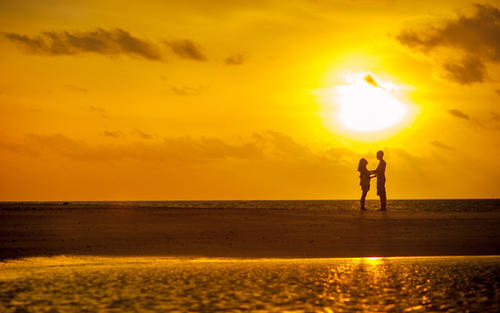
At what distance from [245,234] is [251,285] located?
11205 mm

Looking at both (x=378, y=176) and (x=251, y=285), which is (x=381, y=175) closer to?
(x=378, y=176)

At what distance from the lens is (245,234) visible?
27.4 metres

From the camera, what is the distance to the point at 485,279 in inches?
680

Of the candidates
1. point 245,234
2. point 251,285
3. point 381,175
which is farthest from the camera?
point 381,175

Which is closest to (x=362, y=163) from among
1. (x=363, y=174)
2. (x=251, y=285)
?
(x=363, y=174)

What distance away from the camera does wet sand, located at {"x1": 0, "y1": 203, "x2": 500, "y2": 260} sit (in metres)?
23.2

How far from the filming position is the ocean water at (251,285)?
13914mm

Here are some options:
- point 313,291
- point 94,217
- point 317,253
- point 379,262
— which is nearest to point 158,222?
point 94,217

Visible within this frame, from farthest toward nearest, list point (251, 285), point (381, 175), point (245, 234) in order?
point (381, 175) < point (245, 234) < point (251, 285)

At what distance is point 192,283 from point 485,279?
680cm

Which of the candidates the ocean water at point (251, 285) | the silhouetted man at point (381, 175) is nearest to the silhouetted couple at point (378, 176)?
the silhouetted man at point (381, 175)

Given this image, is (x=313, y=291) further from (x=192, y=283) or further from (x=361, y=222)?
(x=361, y=222)

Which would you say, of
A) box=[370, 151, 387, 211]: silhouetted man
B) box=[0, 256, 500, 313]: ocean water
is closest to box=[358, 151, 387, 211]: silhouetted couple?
box=[370, 151, 387, 211]: silhouetted man

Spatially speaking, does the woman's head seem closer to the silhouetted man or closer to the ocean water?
the silhouetted man
